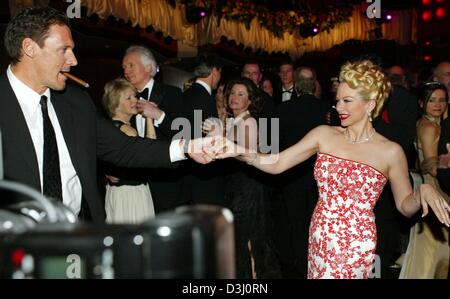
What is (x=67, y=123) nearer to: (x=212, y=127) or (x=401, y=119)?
(x=212, y=127)

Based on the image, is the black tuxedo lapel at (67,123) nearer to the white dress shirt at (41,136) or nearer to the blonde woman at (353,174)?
the white dress shirt at (41,136)

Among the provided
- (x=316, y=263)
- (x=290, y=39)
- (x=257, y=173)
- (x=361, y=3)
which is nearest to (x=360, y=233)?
(x=316, y=263)

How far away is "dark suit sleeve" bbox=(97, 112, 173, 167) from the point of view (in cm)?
257

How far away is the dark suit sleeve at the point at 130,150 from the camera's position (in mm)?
2566

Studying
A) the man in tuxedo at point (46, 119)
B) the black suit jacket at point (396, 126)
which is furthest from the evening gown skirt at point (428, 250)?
the man in tuxedo at point (46, 119)

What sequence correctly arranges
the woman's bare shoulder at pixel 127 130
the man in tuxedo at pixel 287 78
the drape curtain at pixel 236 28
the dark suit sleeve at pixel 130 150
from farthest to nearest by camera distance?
the man in tuxedo at pixel 287 78 → the drape curtain at pixel 236 28 → the woman's bare shoulder at pixel 127 130 → the dark suit sleeve at pixel 130 150

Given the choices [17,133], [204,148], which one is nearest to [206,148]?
[204,148]

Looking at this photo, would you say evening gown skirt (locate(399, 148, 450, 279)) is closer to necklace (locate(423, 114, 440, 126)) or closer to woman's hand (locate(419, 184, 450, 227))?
necklace (locate(423, 114, 440, 126))

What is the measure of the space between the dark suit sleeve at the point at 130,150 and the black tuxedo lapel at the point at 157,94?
178 centimetres

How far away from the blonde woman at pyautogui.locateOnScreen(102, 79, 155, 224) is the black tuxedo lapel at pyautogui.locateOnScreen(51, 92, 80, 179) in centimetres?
152

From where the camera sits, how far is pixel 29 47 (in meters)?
2.25

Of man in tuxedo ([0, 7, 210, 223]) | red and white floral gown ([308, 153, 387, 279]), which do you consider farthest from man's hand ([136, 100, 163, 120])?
man in tuxedo ([0, 7, 210, 223])

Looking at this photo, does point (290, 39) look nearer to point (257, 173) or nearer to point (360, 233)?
point (257, 173)

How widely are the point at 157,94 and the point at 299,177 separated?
143 cm
